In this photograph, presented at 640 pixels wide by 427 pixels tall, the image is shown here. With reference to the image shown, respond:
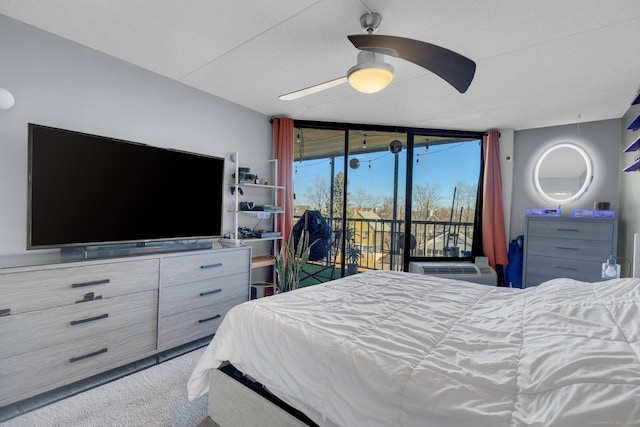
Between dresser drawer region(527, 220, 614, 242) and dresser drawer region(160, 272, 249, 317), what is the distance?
357 centimetres

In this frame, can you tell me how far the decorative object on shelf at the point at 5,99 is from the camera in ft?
6.38

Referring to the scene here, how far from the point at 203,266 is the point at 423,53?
2372 mm

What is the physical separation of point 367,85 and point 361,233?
3411 mm

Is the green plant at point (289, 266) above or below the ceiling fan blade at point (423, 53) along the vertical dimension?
below

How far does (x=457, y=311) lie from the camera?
5.12 ft

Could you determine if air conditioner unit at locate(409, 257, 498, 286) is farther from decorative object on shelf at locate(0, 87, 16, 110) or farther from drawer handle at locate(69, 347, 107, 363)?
decorative object on shelf at locate(0, 87, 16, 110)

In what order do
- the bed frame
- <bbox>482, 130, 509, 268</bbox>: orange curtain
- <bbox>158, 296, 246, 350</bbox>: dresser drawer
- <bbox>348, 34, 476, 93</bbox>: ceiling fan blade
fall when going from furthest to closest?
<bbox>482, 130, 509, 268</bbox>: orange curtain < <bbox>158, 296, 246, 350</bbox>: dresser drawer < <bbox>348, 34, 476, 93</bbox>: ceiling fan blade < the bed frame

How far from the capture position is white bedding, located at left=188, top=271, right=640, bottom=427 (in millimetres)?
825

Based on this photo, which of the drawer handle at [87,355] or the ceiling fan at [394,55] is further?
the drawer handle at [87,355]

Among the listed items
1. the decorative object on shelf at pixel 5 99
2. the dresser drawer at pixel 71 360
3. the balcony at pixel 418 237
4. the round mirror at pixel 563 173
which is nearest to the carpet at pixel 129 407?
the dresser drawer at pixel 71 360

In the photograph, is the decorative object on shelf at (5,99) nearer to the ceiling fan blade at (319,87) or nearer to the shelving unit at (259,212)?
the shelving unit at (259,212)

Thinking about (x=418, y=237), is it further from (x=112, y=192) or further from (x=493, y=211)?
(x=112, y=192)

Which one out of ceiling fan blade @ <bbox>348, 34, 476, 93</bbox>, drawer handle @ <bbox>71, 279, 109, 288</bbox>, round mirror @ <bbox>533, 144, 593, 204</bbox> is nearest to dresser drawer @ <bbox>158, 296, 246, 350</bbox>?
drawer handle @ <bbox>71, 279, 109, 288</bbox>

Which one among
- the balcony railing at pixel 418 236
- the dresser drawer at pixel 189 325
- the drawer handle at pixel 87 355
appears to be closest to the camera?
the drawer handle at pixel 87 355
